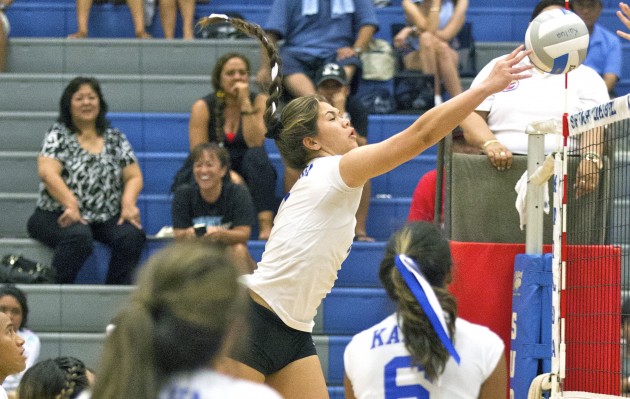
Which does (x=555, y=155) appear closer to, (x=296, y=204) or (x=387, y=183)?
(x=296, y=204)

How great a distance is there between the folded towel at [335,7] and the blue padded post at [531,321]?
3.83m

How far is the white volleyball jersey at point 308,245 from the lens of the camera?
425 cm

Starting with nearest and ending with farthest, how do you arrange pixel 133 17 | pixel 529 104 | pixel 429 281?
pixel 429 281
pixel 529 104
pixel 133 17

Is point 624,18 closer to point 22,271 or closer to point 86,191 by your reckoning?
point 86,191

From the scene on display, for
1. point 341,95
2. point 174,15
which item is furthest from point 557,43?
point 174,15

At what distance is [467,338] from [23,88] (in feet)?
22.3

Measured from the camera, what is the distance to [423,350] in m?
3.16

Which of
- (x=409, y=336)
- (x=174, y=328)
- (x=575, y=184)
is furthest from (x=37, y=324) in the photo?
(x=174, y=328)

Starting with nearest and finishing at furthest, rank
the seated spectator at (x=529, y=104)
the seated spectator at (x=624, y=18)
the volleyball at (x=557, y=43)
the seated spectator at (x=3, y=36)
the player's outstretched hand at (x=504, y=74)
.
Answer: the player's outstretched hand at (x=504, y=74), the seated spectator at (x=624, y=18), the volleyball at (x=557, y=43), the seated spectator at (x=529, y=104), the seated spectator at (x=3, y=36)

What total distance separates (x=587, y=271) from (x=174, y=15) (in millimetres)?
5425

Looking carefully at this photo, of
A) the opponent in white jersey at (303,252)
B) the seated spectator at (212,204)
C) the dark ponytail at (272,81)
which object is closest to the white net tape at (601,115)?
the opponent in white jersey at (303,252)

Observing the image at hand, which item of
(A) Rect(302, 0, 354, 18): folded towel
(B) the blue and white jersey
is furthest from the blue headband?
(A) Rect(302, 0, 354, 18): folded towel

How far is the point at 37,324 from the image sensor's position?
751cm

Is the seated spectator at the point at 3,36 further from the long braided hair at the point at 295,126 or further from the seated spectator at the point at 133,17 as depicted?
the long braided hair at the point at 295,126
